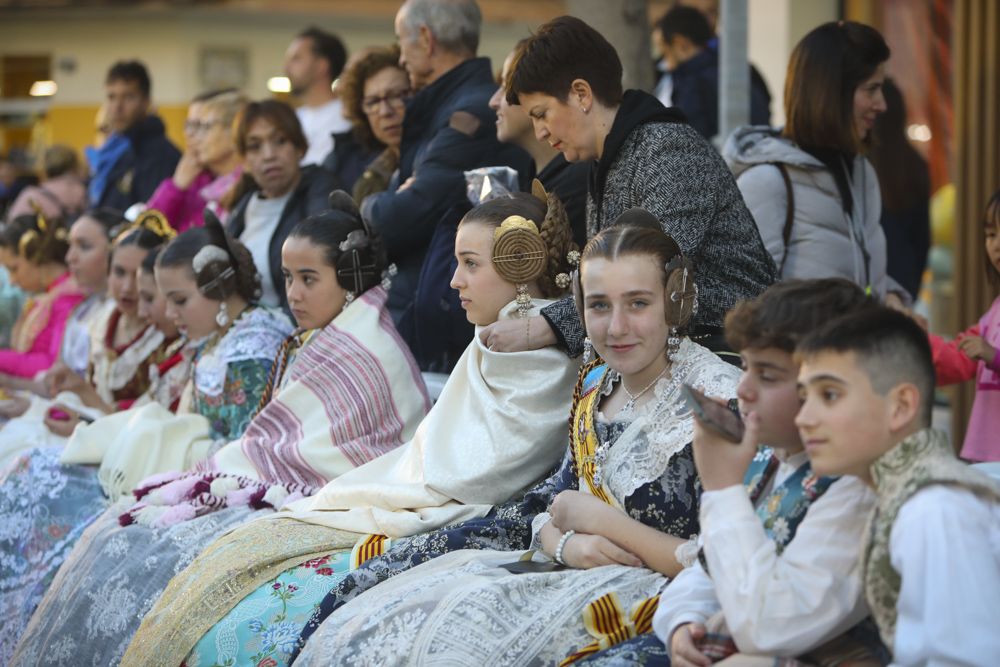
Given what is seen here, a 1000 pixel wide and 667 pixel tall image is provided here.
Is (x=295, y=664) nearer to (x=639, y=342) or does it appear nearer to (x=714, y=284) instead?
(x=639, y=342)

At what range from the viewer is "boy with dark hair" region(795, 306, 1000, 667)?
219 centimetres

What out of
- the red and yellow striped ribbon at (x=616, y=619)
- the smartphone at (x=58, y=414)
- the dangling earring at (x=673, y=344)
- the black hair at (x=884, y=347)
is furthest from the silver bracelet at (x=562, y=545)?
the smartphone at (x=58, y=414)

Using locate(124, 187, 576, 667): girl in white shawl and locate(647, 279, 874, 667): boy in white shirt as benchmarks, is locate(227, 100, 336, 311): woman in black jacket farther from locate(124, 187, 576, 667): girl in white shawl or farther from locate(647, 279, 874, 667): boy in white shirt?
locate(647, 279, 874, 667): boy in white shirt

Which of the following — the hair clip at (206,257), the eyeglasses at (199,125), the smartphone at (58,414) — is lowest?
the smartphone at (58,414)

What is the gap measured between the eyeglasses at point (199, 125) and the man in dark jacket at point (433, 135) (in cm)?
198

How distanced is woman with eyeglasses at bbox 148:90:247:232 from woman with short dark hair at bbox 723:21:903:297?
3.13 meters

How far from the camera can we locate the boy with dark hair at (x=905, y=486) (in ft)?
7.20

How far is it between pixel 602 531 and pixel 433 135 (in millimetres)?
2314

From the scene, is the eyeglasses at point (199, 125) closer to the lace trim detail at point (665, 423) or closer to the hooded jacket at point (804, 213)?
the hooded jacket at point (804, 213)

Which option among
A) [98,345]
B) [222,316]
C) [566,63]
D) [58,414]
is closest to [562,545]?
[566,63]

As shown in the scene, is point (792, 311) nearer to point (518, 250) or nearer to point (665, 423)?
point (665, 423)

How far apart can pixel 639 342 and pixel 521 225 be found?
2.39ft

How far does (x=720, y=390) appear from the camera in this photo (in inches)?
124

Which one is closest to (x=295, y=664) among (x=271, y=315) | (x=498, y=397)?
(x=498, y=397)
